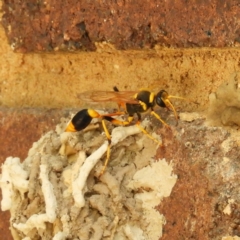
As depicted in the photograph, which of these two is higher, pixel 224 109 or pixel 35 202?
pixel 224 109

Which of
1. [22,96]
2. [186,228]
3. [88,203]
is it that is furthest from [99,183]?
[22,96]

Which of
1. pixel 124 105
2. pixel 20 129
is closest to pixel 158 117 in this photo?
pixel 124 105

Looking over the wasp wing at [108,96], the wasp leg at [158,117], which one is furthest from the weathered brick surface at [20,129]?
the wasp leg at [158,117]

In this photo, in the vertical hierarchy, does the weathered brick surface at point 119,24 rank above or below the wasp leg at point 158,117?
above

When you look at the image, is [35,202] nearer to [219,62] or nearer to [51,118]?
[51,118]

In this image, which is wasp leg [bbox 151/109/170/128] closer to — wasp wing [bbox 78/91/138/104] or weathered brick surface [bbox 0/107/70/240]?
wasp wing [bbox 78/91/138/104]

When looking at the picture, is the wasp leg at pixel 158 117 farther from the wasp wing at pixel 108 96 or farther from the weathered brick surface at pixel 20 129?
the weathered brick surface at pixel 20 129
